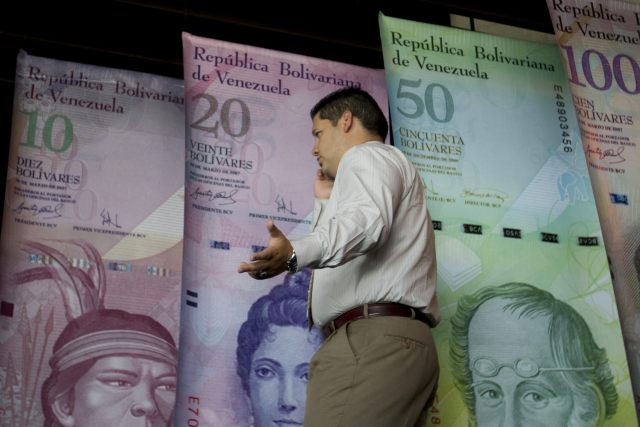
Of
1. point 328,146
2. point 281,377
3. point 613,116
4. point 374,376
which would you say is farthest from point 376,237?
point 613,116

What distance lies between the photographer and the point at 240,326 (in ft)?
11.8

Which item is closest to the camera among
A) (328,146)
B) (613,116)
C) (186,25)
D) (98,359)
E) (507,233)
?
(328,146)

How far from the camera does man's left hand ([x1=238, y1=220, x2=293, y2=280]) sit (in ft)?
6.25

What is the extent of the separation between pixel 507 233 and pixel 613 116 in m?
0.79

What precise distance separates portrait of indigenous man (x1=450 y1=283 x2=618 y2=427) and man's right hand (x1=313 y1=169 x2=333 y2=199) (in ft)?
2.43

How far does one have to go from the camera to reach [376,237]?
2076mm

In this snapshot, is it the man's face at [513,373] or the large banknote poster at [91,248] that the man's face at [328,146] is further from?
the large banknote poster at [91,248]

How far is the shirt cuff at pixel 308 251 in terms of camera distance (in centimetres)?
196

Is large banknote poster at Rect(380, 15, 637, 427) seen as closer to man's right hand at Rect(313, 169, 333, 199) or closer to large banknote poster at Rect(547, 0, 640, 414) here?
large banknote poster at Rect(547, 0, 640, 414)
